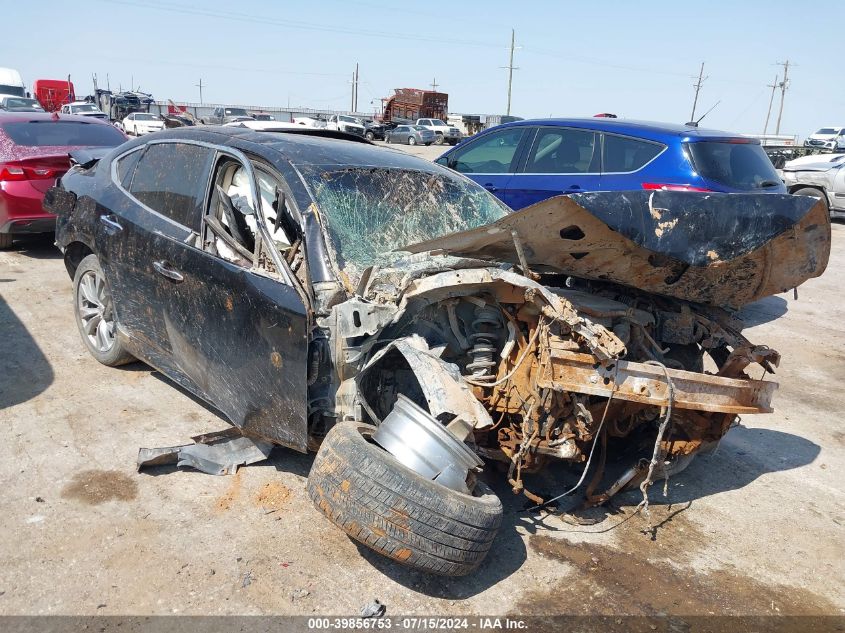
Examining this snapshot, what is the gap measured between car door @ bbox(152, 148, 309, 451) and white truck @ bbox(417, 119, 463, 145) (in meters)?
33.3

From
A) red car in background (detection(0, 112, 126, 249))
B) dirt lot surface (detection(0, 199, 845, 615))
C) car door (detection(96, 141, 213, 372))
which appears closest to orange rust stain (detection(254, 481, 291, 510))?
dirt lot surface (detection(0, 199, 845, 615))

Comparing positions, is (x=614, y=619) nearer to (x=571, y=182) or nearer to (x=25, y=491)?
(x=25, y=491)

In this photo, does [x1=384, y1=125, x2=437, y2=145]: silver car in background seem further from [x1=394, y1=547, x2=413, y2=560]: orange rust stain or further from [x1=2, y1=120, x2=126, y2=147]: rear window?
[x1=394, y1=547, x2=413, y2=560]: orange rust stain

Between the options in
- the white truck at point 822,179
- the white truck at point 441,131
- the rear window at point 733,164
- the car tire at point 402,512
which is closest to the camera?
the car tire at point 402,512

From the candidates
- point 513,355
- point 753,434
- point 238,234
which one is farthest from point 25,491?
point 753,434

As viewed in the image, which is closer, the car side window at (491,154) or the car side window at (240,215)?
the car side window at (240,215)

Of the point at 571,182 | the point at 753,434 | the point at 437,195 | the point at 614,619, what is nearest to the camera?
the point at 614,619

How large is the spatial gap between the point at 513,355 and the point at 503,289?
1.12ft

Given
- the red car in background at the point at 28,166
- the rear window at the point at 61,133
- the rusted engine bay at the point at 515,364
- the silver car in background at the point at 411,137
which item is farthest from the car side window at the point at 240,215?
the silver car in background at the point at 411,137

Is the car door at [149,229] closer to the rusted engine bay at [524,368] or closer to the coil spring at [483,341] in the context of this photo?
the rusted engine bay at [524,368]

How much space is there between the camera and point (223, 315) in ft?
11.8

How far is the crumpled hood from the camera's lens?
315cm

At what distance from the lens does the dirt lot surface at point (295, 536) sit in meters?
2.96

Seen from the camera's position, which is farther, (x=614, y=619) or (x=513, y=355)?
(x=513, y=355)
